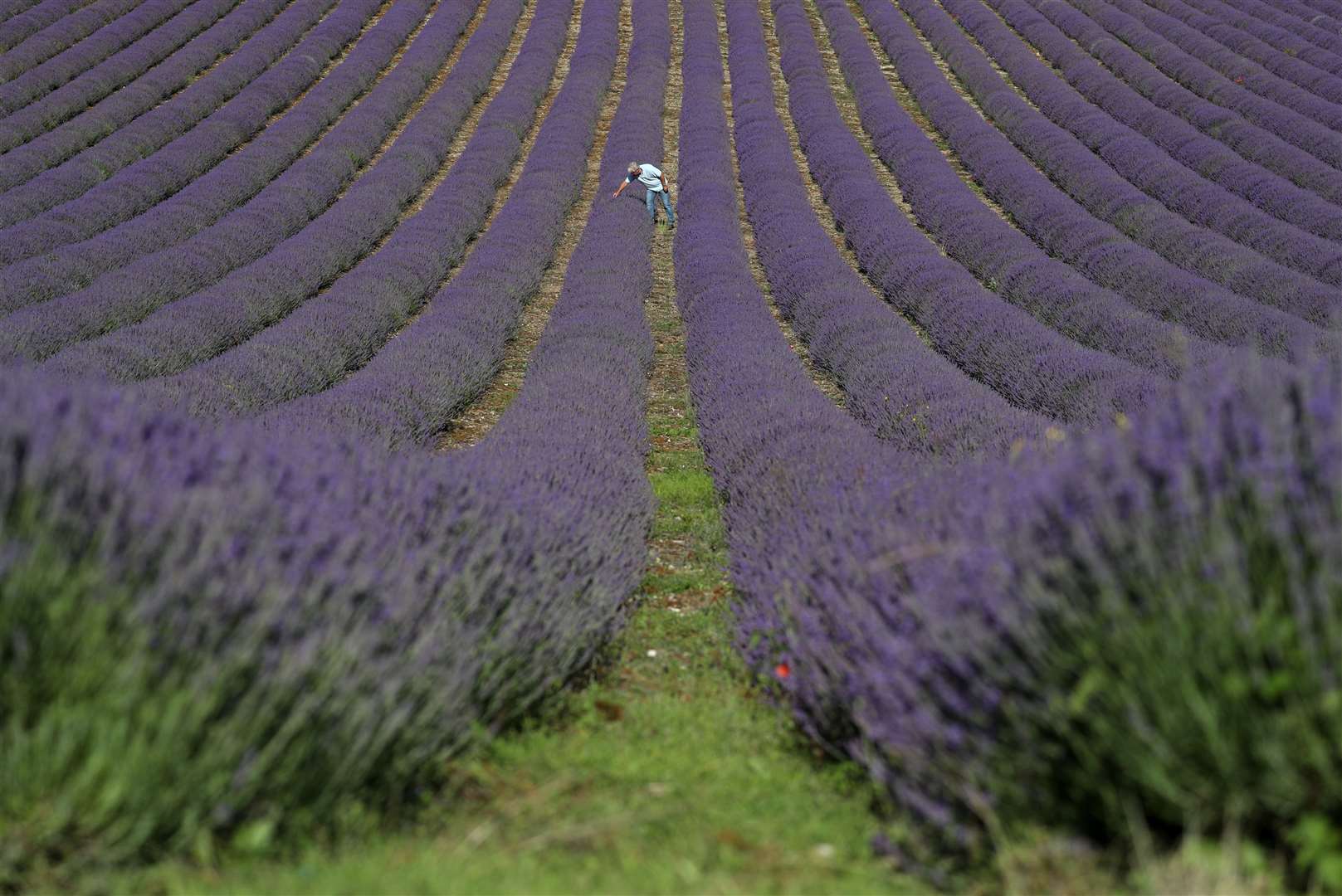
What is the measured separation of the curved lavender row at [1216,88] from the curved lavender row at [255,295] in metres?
11.9

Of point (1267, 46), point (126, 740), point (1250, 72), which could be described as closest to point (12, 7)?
point (1250, 72)

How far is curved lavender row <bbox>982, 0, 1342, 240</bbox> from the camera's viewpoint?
14.8 m

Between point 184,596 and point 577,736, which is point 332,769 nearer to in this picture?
point 184,596

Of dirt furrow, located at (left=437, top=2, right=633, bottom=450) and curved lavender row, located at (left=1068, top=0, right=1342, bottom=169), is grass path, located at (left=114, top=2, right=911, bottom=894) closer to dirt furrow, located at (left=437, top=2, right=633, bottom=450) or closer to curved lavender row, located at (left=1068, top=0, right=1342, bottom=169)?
dirt furrow, located at (left=437, top=2, right=633, bottom=450)

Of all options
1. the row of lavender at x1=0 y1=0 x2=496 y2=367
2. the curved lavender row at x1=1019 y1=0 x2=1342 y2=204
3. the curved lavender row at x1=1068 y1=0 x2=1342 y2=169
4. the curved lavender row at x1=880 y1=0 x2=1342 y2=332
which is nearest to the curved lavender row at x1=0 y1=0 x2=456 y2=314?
the row of lavender at x1=0 y1=0 x2=496 y2=367

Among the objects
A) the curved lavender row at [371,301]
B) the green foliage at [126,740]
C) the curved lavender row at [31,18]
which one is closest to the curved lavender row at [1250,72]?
the curved lavender row at [371,301]

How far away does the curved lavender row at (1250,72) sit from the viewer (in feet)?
61.1

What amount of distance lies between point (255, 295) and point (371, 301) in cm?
104

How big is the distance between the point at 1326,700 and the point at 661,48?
81.2ft

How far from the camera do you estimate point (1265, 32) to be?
2289 centimetres

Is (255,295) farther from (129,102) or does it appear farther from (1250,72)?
(1250,72)

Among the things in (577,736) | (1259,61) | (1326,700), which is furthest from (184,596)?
(1259,61)

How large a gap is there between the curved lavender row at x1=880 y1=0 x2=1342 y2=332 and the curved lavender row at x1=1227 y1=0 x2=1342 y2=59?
5.28m

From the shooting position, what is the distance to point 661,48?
25672mm
